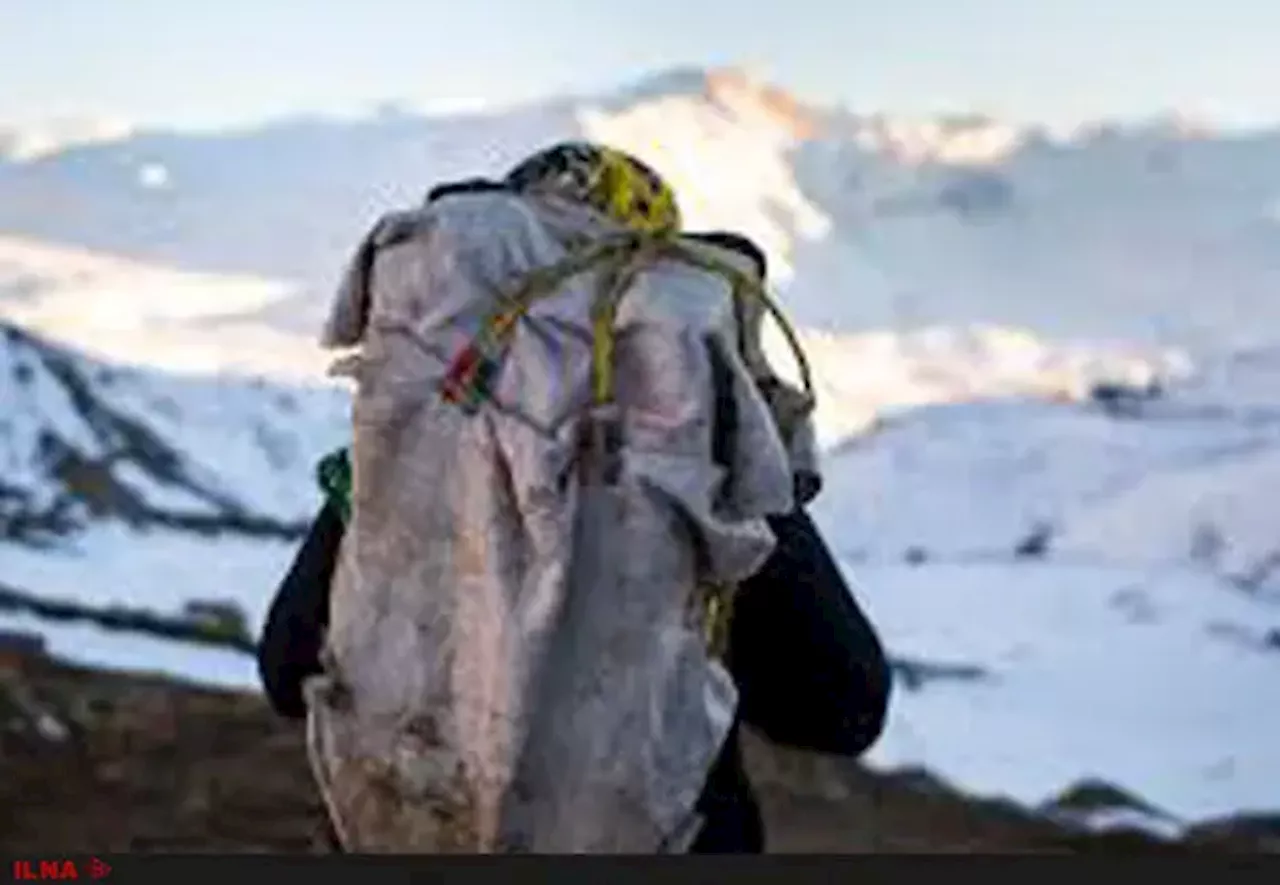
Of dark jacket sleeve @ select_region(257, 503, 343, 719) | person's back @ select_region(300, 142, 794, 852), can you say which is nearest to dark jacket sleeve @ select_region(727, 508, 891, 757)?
person's back @ select_region(300, 142, 794, 852)

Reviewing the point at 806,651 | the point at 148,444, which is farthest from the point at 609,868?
the point at 148,444

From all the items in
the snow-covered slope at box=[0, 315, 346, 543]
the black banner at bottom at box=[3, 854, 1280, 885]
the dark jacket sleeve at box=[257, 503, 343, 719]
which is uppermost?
the dark jacket sleeve at box=[257, 503, 343, 719]

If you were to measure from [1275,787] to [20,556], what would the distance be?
244 inches

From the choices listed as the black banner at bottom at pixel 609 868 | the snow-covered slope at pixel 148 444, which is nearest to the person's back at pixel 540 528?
the black banner at bottom at pixel 609 868

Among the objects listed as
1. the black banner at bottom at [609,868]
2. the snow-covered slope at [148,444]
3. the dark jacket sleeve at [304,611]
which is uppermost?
the dark jacket sleeve at [304,611]

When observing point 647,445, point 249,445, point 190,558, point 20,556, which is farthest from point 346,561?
point 249,445

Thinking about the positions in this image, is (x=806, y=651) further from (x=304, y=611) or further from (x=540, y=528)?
(x=304, y=611)

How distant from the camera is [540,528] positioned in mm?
1374

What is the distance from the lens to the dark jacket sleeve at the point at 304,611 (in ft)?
4.94

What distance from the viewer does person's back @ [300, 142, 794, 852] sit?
137cm

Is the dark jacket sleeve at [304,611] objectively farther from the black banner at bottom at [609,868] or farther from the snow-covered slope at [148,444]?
the snow-covered slope at [148,444]

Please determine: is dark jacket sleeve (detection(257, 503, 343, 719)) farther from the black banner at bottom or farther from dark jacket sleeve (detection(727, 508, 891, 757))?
dark jacket sleeve (detection(727, 508, 891, 757))

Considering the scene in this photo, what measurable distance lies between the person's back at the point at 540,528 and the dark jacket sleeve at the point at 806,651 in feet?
0.14

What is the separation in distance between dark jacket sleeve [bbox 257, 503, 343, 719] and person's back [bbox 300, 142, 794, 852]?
0.07m
